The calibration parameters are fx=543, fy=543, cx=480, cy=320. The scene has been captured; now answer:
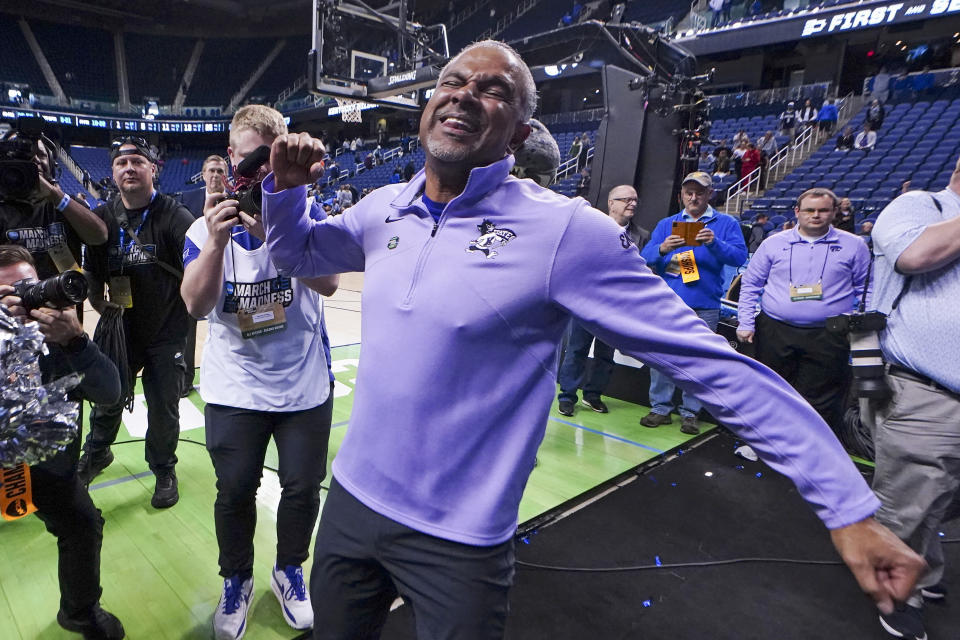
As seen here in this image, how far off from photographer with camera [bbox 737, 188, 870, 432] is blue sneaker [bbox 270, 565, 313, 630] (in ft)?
9.84

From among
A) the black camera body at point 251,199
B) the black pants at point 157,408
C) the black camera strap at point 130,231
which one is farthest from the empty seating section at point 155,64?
the black camera body at point 251,199

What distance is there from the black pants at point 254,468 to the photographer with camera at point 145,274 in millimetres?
1036

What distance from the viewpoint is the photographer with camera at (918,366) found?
5.88ft

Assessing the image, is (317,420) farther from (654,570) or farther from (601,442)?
(601,442)

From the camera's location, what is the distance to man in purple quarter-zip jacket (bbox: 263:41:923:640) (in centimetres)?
93

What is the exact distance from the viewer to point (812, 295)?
328 cm

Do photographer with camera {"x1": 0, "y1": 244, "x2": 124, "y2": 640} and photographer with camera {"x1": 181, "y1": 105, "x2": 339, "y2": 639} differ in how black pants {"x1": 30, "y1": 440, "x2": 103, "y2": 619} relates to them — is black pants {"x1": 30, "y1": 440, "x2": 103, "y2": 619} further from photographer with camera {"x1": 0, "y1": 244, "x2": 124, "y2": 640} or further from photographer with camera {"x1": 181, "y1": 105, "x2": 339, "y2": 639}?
photographer with camera {"x1": 181, "y1": 105, "x2": 339, "y2": 639}

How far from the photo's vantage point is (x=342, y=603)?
1140 millimetres

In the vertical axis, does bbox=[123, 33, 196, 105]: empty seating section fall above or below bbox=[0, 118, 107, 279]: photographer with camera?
above

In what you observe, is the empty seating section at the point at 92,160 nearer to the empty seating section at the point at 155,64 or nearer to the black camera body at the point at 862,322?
the empty seating section at the point at 155,64

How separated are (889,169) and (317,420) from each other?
12.0m

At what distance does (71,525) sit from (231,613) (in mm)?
598

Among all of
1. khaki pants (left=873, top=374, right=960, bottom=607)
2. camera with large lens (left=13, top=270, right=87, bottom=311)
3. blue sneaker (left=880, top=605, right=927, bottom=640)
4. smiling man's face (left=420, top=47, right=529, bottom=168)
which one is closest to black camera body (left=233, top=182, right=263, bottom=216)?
camera with large lens (left=13, top=270, right=87, bottom=311)

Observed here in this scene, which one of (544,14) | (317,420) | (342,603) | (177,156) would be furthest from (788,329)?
(177,156)
